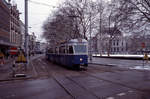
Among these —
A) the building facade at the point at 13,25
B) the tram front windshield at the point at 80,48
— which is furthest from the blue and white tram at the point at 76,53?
the building facade at the point at 13,25

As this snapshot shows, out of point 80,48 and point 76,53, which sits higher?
point 80,48

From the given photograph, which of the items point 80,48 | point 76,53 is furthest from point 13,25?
point 76,53

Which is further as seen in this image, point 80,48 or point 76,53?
point 80,48

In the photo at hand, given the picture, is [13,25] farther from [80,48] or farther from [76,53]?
[76,53]

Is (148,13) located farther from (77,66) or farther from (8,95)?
(8,95)

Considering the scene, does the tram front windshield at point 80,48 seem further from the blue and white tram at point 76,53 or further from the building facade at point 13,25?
the building facade at point 13,25

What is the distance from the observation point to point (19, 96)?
7.27m

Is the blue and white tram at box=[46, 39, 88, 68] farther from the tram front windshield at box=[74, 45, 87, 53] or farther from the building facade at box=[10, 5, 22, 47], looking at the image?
the building facade at box=[10, 5, 22, 47]

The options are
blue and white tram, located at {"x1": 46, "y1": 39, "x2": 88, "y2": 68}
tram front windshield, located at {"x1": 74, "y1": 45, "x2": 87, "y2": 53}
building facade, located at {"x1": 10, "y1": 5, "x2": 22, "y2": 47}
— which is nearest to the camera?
blue and white tram, located at {"x1": 46, "y1": 39, "x2": 88, "y2": 68}

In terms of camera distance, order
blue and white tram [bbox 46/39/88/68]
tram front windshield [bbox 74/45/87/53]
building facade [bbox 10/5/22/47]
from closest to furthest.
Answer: blue and white tram [bbox 46/39/88/68]
tram front windshield [bbox 74/45/87/53]
building facade [bbox 10/5/22/47]

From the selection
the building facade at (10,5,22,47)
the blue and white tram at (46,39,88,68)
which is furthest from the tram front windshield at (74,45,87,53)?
the building facade at (10,5,22,47)

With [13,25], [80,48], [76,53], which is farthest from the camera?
[13,25]

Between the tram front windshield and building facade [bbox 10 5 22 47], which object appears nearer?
the tram front windshield

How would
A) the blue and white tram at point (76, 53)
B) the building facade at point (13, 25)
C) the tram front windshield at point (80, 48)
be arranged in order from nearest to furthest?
the blue and white tram at point (76, 53)
the tram front windshield at point (80, 48)
the building facade at point (13, 25)
